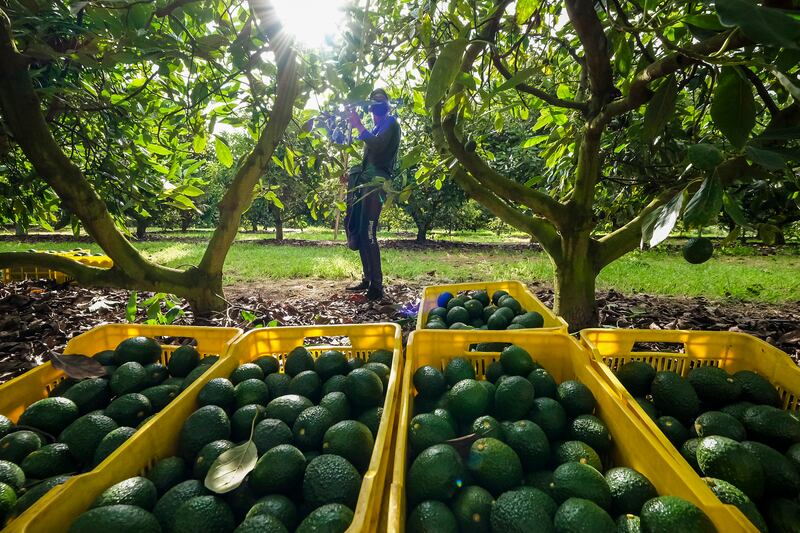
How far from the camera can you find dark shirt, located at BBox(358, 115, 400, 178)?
184 inches

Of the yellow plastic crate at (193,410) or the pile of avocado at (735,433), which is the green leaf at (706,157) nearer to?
the pile of avocado at (735,433)

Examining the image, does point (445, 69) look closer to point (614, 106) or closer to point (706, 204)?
point (706, 204)

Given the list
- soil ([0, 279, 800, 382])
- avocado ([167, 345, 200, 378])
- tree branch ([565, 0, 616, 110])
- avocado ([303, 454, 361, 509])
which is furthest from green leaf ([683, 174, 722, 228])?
soil ([0, 279, 800, 382])

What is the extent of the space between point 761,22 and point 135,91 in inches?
127


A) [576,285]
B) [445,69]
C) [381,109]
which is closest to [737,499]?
[445,69]

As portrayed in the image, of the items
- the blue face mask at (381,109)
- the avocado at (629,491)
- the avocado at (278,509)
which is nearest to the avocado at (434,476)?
the avocado at (278,509)

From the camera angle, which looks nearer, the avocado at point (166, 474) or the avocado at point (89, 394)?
the avocado at point (166, 474)

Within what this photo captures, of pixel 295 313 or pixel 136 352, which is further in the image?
pixel 295 313

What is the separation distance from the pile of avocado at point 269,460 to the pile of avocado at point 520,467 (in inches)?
9.0

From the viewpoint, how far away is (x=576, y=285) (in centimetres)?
305

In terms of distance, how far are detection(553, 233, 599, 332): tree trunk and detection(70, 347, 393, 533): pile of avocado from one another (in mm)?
1829

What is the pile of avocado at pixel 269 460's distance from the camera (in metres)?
1.07

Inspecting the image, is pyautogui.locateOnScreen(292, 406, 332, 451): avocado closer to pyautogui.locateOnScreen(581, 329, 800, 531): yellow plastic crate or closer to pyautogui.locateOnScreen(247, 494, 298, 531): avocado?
pyautogui.locateOnScreen(247, 494, 298, 531): avocado

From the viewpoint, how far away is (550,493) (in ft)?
4.14
